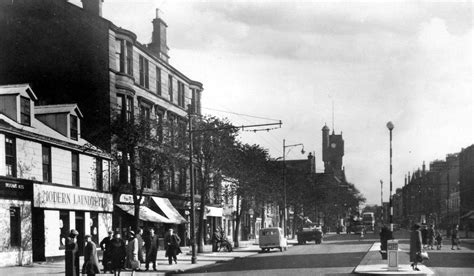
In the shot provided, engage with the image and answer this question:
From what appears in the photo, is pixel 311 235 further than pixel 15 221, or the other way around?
pixel 311 235

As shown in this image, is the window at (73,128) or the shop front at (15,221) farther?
the window at (73,128)

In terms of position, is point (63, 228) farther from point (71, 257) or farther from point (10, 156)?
point (71, 257)

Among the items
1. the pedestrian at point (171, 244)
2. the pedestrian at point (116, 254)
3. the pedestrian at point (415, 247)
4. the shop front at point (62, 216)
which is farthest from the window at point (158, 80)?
the pedestrian at point (415, 247)

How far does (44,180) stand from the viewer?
98.0 feet

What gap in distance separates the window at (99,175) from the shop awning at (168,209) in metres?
6.98

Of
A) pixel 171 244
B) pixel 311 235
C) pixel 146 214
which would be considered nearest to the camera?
pixel 171 244

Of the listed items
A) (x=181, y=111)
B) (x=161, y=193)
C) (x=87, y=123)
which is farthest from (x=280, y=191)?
(x=87, y=123)

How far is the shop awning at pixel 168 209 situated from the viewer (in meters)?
42.0

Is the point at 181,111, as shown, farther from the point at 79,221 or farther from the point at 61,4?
the point at 79,221

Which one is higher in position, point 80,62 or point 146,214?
point 80,62

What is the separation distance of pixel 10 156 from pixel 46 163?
3.18 m

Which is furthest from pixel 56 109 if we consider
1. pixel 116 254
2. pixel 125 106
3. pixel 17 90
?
pixel 116 254

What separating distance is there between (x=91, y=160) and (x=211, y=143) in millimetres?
10563

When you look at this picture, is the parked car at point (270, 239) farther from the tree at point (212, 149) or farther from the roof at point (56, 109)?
the roof at point (56, 109)
